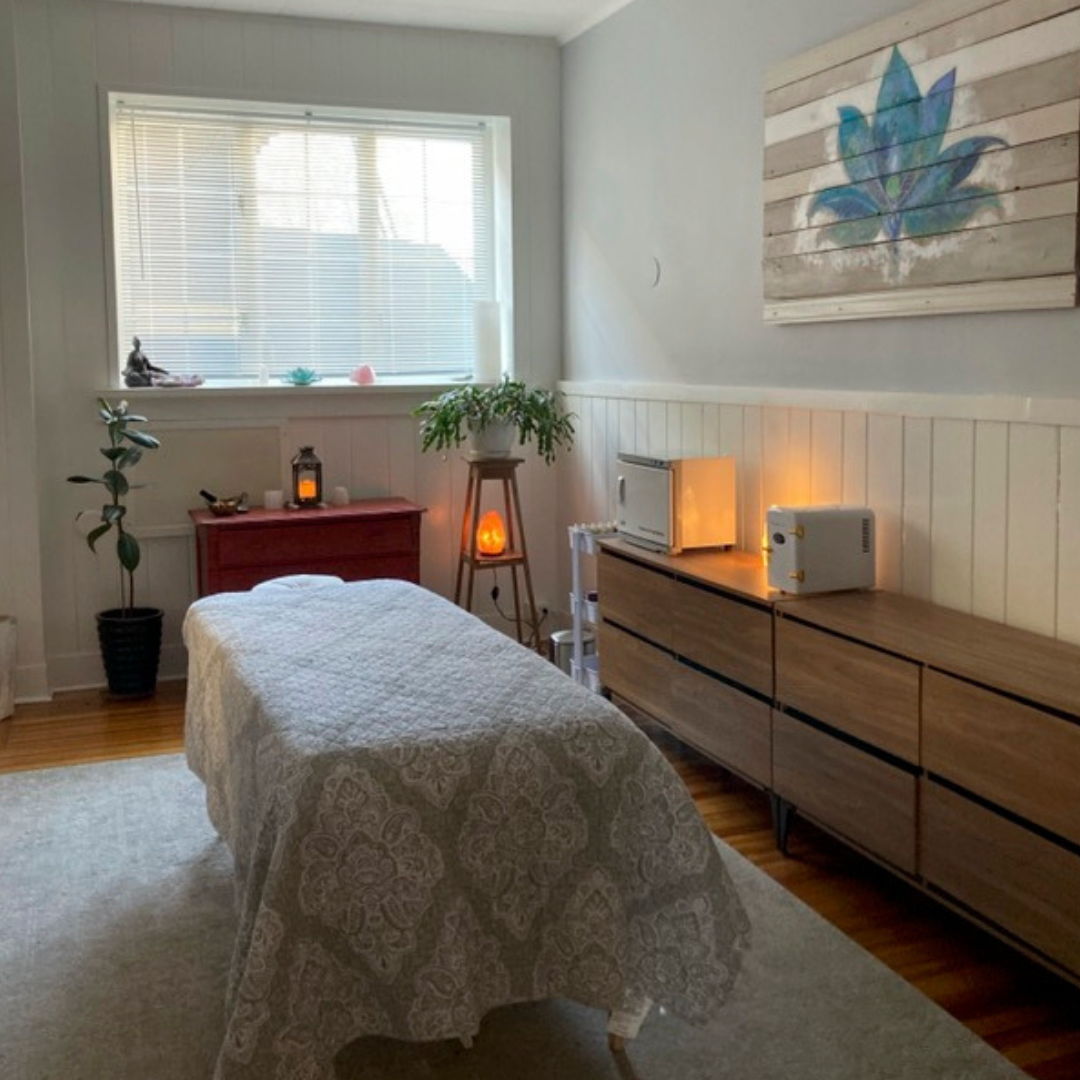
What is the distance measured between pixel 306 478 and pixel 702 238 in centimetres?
185

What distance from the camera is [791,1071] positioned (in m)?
2.28

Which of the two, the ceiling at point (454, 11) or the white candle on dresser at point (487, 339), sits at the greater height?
the ceiling at point (454, 11)

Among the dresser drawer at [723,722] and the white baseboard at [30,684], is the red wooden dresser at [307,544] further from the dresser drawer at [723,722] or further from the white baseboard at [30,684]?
the dresser drawer at [723,722]

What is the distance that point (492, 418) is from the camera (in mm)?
4980

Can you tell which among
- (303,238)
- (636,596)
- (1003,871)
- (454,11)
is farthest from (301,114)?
(1003,871)

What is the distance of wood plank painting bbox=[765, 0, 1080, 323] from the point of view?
2750 millimetres

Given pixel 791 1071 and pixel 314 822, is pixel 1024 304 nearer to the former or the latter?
pixel 791 1071

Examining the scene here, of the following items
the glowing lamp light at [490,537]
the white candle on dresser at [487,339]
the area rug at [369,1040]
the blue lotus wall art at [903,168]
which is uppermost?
the blue lotus wall art at [903,168]

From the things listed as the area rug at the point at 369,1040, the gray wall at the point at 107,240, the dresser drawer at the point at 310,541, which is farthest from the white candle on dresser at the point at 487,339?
the area rug at the point at 369,1040

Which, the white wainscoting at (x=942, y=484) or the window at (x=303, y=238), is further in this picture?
the window at (x=303, y=238)

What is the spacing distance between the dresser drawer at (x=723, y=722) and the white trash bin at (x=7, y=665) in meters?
2.44

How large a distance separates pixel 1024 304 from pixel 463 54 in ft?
10.5

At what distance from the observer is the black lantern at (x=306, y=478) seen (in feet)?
16.7

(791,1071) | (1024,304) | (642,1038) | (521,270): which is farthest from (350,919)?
(521,270)
